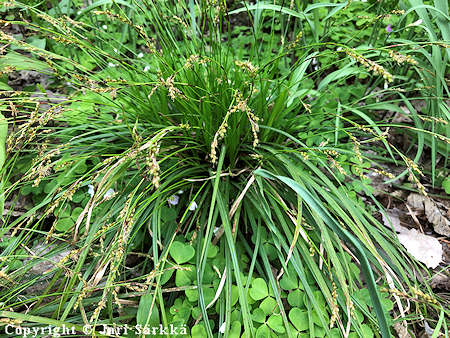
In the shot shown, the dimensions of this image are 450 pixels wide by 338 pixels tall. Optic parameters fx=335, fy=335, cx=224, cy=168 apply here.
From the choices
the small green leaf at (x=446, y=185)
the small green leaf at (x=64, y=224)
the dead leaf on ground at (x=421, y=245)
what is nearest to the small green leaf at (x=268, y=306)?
the dead leaf on ground at (x=421, y=245)

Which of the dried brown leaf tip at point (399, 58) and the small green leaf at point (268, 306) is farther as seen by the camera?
the small green leaf at point (268, 306)

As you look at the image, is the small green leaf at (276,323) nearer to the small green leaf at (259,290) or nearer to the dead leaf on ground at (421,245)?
the small green leaf at (259,290)

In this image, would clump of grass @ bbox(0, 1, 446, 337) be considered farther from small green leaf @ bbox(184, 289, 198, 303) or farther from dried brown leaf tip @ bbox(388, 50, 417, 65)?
dried brown leaf tip @ bbox(388, 50, 417, 65)

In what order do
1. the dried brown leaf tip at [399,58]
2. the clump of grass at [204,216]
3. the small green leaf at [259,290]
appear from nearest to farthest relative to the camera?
the dried brown leaf tip at [399,58], the clump of grass at [204,216], the small green leaf at [259,290]

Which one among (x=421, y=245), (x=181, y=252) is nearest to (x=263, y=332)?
(x=181, y=252)

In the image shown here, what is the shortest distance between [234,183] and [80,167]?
77 centimetres

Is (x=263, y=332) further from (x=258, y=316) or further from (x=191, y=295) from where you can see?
(x=191, y=295)

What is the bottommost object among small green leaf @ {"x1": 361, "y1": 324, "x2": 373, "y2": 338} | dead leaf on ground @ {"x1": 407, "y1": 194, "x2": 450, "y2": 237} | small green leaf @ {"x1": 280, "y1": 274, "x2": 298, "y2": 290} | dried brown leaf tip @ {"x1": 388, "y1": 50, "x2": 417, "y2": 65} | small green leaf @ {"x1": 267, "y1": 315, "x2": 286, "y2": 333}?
dead leaf on ground @ {"x1": 407, "y1": 194, "x2": 450, "y2": 237}

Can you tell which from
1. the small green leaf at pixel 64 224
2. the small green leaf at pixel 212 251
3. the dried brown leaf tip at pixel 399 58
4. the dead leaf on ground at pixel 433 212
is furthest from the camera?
the dead leaf on ground at pixel 433 212

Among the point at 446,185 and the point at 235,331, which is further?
the point at 446,185

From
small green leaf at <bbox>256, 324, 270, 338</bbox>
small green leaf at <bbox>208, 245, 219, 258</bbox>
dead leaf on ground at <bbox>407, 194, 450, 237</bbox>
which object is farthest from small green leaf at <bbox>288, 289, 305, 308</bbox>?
dead leaf on ground at <bbox>407, 194, 450, 237</bbox>

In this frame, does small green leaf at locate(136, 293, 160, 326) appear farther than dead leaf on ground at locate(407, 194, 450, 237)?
No

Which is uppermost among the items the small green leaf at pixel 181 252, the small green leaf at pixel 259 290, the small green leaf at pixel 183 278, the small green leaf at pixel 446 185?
the small green leaf at pixel 181 252

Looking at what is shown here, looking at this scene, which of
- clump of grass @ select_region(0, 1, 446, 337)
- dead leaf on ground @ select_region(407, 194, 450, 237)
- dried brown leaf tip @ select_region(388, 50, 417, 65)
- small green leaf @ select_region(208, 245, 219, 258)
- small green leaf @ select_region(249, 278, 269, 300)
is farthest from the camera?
dead leaf on ground @ select_region(407, 194, 450, 237)
